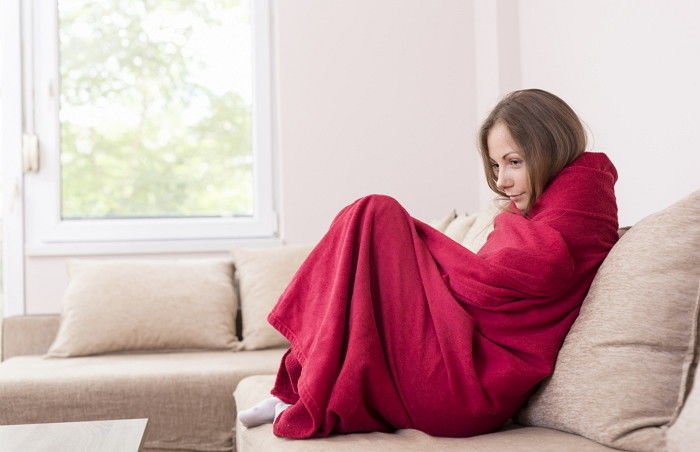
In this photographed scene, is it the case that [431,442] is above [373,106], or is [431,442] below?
below

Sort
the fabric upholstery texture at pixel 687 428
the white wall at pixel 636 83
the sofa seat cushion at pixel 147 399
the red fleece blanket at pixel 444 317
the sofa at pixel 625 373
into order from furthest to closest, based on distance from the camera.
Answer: the sofa seat cushion at pixel 147 399 → the white wall at pixel 636 83 → the red fleece blanket at pixel 444 317 → the sofa at pixel 625 373 → the fabric upholstery texture at pixel 687 428

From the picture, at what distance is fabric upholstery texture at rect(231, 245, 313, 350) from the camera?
3326mm

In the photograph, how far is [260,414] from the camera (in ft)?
6.09

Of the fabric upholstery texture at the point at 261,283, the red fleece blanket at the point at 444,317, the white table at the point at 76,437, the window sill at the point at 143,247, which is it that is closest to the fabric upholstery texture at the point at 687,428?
the red fleece blanket at the point at 444,317

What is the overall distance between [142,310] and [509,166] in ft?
6.08

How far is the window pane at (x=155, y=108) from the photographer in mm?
3947

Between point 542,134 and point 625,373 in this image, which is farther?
point 542,134

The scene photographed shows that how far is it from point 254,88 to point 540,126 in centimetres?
246

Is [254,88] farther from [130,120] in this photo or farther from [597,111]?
[597,111]

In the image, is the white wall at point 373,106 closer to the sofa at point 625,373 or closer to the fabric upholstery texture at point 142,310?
the fabric upholstery texture at point 142,310

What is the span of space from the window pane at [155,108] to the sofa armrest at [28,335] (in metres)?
0.66

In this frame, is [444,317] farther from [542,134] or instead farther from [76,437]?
[76,437]

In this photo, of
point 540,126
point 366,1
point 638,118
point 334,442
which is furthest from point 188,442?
point 366,1

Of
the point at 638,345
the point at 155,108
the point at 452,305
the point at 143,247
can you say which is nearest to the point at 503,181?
the point at 452,305
